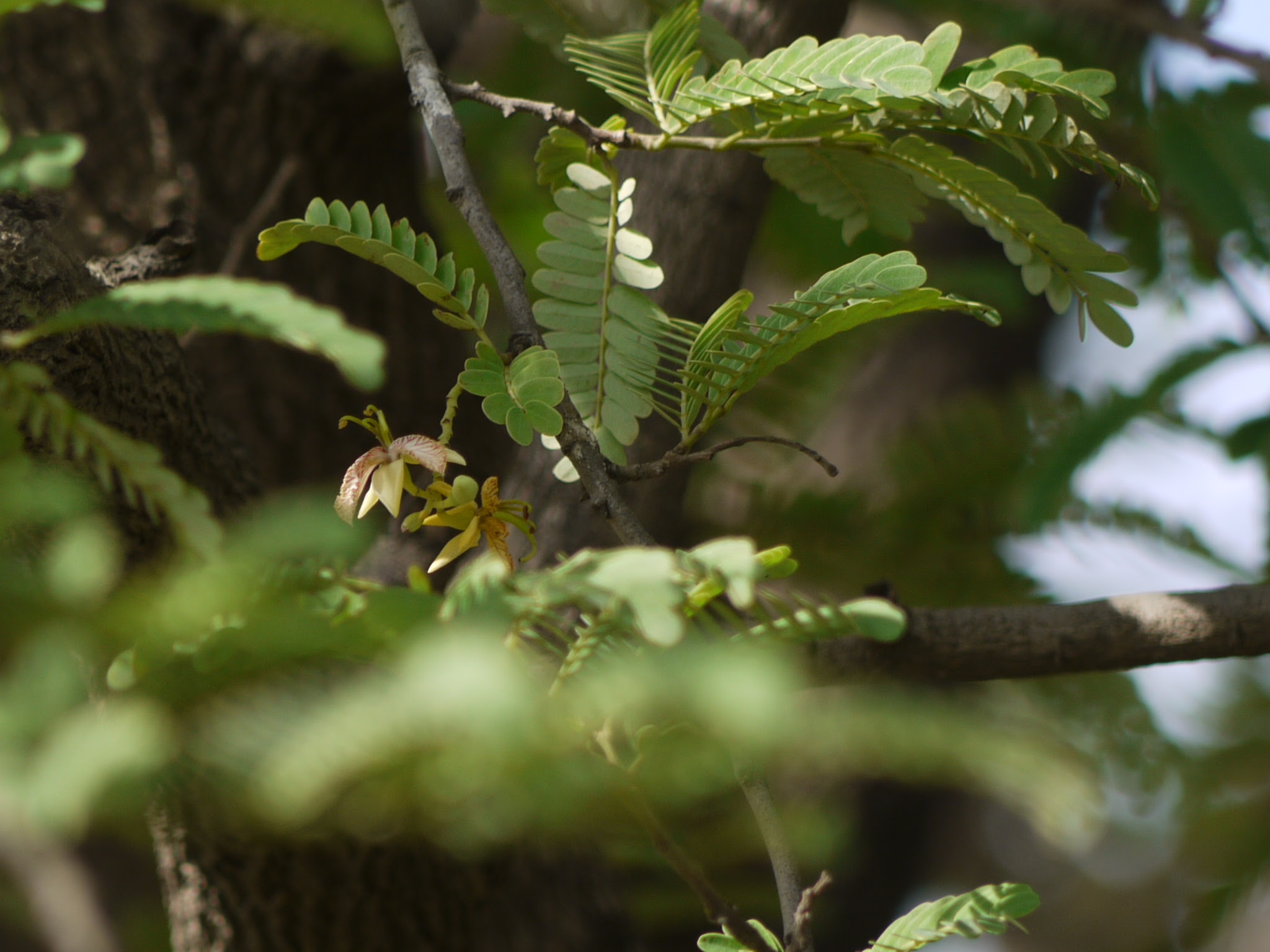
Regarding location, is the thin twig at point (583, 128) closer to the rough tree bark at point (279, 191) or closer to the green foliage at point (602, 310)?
the green foliage at point (602, 310)

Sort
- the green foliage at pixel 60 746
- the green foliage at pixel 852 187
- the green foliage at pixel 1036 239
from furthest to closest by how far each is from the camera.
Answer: the green foliage at pixel 852 187, the green foliage at pixel 1036 239, the green foliage at pixel 60 746

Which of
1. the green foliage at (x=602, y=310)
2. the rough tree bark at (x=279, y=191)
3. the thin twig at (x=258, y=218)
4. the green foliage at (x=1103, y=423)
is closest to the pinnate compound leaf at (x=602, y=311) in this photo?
the green foliage at (x=602, y=310)

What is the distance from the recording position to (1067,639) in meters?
0.73

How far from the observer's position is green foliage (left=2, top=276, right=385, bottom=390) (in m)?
0.30

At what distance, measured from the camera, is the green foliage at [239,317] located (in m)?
0.30

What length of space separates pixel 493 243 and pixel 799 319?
169mm

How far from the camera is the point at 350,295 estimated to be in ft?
3.90

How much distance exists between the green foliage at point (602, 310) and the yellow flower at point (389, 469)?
88 mm

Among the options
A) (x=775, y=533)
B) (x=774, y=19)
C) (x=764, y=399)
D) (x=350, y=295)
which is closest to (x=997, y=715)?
(x=775, y=533)

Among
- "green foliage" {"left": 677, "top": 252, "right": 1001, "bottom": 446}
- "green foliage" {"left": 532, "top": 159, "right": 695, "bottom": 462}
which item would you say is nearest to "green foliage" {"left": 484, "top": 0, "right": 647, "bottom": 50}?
"green foliage" {"left": 532, "top": 159, "right": 695, "bottom": 462}

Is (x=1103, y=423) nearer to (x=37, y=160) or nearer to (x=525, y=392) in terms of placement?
(x=525, y=392)

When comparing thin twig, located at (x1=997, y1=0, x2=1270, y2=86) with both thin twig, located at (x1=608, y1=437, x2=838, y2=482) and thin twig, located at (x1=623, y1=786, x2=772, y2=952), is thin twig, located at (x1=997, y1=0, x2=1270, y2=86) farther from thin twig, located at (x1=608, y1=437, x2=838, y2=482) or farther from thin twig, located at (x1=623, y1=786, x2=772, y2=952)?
thin twig, located at (x1=623, y1=786, x2=772, y2=952)

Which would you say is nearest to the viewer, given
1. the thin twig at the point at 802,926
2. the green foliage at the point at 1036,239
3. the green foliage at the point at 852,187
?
the thin twig at the point at 802,926

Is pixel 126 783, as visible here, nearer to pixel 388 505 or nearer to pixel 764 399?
pixel 388 505
